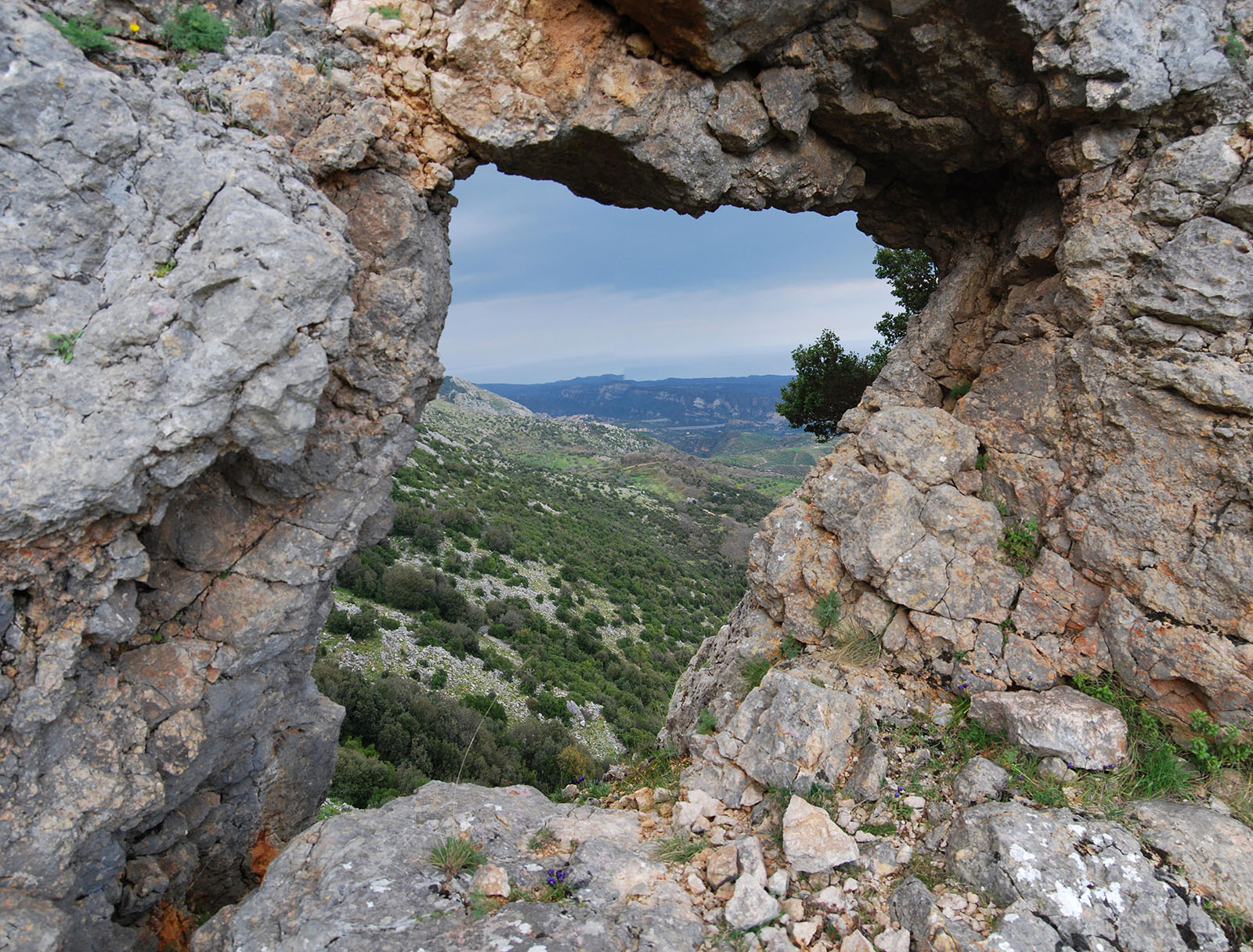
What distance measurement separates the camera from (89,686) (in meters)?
5.59

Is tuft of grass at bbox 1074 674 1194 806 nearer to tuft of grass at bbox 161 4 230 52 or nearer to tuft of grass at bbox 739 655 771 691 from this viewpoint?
tuft of grass at bbox 739 655 771 691

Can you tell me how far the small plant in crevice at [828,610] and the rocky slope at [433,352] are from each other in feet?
0.86

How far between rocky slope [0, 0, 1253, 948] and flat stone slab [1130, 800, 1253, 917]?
3.60ft

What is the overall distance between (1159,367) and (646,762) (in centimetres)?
797

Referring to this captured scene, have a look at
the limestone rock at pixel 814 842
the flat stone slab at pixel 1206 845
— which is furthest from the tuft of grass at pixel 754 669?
the flat stone slab at pixel 1206 845

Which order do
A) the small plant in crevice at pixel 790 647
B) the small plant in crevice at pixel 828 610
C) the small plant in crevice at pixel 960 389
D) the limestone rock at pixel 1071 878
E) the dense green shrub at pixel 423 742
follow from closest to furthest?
1. the limestone rock at pixel 1071 878
2. the small plant in crevice at pixel 828 610
3. the small plant in crevice at pixel 790 647
4. the small plant in crevice at pixel 960 389
5. the dense green shrub at pixel 423 742

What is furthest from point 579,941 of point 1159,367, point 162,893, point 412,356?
point 1159,367

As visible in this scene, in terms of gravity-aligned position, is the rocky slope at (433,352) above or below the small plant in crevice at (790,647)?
above

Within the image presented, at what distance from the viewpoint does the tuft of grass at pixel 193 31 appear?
19.9ft

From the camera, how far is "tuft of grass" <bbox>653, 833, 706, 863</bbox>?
5770mm

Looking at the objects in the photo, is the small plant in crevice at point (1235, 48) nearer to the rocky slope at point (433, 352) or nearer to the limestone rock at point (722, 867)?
the rocky slope at point (433, 352)

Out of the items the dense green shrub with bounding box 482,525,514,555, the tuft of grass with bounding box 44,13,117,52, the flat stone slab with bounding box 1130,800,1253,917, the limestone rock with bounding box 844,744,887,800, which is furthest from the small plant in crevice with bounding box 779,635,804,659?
the dense green shrub with bounding box 482,525,514,555

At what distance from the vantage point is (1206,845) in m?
5.03

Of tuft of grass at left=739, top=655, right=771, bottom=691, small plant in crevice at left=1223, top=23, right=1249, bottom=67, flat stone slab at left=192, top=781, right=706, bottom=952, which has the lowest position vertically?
flat stone slab at left=192, top=781, right=706, bottom=952
